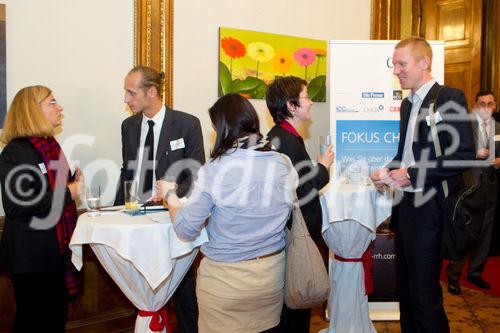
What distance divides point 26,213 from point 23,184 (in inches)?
5.4

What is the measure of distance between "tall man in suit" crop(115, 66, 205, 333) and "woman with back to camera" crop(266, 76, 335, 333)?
576 millimetres

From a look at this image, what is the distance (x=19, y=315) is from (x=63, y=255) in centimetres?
33

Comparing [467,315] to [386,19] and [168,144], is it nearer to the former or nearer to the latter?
[168,144]

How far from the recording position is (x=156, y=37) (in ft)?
12.0

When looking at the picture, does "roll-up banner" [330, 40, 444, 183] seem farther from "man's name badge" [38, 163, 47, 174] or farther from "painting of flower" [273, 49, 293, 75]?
"man's name badge" [38, 163, 47, 174]

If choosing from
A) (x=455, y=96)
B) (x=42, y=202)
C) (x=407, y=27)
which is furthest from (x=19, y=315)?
Answer: (x=407, y=27)

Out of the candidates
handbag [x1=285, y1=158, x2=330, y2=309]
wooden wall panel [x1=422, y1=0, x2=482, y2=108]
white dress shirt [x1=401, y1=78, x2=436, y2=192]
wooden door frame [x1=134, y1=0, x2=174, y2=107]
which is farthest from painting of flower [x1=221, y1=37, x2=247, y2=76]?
wooden wall panel [x1=422, y1=0, x2=482, y2=108]

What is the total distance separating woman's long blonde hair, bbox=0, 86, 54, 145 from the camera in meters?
2.52

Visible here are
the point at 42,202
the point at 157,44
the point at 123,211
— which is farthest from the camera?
the point at 157,44

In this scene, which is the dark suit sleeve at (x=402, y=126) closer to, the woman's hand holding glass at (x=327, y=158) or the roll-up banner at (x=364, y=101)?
the woman's hand holding glass at (x=327, y=158)

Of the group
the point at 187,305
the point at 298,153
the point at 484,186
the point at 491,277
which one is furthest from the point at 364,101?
the point at 491,277

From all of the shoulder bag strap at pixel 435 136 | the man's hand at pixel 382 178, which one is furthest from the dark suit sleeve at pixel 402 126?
the shoulder bag strap at pixel 435 136

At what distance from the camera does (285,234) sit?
87.0 inches

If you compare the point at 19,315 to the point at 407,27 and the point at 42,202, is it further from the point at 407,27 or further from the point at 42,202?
the point at 407,27
